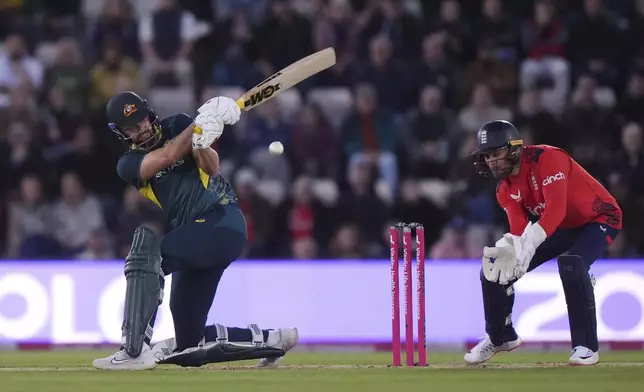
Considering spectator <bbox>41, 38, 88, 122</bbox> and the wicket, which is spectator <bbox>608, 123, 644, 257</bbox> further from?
spectator <bbox>41, 38, 88, 122</bbox>

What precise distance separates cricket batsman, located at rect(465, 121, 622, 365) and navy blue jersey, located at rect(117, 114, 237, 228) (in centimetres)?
176

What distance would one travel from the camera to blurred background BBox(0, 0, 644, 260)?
533 inches

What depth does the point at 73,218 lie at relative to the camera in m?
13.6

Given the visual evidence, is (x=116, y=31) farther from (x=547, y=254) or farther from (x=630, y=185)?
(x=547, y=254)

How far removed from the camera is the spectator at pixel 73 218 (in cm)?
1358

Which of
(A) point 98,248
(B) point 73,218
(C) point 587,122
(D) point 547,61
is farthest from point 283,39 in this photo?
(C) point 587,122

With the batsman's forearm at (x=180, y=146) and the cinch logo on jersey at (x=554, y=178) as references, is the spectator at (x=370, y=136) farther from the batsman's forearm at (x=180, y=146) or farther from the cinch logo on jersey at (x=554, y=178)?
the batsman's forearm at (x=180, y=146)

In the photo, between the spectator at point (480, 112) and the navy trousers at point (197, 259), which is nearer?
the navy trousers at point (197, 259)

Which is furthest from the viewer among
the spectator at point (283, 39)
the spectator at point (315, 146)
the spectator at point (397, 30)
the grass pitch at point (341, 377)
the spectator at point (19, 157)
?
the spectator at point (397, 30)

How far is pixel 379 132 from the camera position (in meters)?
14.4

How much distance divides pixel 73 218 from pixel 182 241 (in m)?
5.76

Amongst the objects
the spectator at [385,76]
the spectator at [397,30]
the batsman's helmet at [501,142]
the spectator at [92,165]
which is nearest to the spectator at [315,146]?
the spectator at [385,76]

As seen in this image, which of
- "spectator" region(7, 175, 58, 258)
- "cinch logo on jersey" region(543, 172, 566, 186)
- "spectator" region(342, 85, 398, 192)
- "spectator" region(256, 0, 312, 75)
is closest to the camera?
"cinch logo on jersey" region(543, 172, 566, 186)

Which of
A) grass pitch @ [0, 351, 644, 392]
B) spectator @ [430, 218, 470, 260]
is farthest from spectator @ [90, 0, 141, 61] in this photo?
grass pitch @ [0, 351, 644, 392]
